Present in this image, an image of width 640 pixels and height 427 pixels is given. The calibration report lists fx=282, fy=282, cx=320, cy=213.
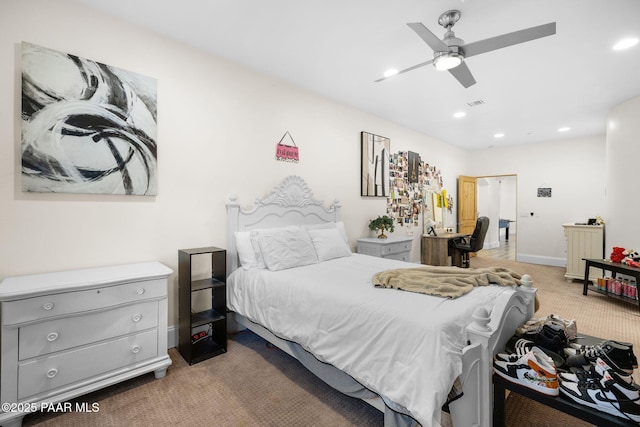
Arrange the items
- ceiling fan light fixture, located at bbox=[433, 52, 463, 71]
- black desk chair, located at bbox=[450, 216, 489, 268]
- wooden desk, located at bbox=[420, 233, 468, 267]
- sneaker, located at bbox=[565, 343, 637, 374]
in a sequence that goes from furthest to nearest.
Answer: wooden desk, located at bbox=[420, 233, 468, 267]
black desk chair, located at bbox=[450, 216, 489, 268]
ceiling fan light fixture, located at bbox=[433, 52, 463, 71]
sneaker, located at bbox=[565, 343, 637, 374]

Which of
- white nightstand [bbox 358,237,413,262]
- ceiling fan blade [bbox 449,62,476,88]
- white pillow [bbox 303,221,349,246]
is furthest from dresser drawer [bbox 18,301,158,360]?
ceiling fan blade [bbox 449,62,476,88]

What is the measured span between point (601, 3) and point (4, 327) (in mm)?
4277

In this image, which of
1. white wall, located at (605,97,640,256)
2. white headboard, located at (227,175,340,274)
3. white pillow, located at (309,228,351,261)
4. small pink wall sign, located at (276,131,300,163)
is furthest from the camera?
white wall, located at (605,97,640,256)

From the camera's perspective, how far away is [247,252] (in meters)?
2.68

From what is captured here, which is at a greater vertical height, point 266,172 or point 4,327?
point 266,172

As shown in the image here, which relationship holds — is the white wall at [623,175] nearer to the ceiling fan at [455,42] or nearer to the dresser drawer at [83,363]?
the ceiling fan at [455,42]

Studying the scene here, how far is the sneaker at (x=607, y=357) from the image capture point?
135cm

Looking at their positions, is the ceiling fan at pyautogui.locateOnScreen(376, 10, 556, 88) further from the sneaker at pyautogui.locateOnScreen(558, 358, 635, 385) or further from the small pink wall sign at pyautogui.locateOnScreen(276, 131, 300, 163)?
the sneaker at pyautogui.locateOnScreen(558, 358, 635, 385)

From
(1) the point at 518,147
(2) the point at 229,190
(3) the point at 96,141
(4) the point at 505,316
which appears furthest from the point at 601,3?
(1) the point at 518,147

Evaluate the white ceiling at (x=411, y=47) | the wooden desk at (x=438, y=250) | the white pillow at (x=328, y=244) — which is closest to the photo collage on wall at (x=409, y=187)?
the wooden desk at (x=438, y=250)

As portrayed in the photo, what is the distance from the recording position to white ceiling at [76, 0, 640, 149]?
208 cm

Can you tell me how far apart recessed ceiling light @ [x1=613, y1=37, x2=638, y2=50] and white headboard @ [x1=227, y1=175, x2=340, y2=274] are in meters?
3.08

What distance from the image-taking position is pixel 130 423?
163cm

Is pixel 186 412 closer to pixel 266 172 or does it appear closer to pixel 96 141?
pixel 96 141
